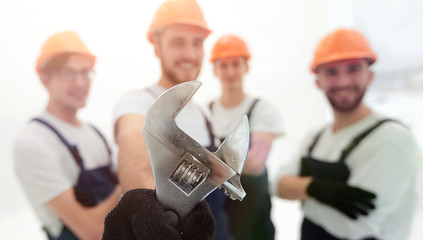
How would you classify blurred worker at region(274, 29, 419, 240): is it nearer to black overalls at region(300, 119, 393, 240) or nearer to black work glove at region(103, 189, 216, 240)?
black overalls at region(300, 119, 393, 240)

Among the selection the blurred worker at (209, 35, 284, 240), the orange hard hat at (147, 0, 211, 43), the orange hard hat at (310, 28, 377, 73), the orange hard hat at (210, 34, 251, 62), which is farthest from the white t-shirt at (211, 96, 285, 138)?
the orange hard hat at (310, 28, 377, 73)

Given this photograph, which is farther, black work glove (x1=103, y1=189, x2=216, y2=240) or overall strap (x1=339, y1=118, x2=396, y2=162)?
overall strap (x1=339, y1=118, x2=396, y2=162)

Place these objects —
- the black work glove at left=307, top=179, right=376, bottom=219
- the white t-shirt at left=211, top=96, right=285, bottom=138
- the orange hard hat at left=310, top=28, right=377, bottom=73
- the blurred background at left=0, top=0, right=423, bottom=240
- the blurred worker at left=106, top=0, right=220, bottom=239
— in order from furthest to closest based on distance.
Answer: the orange hard hat at left=310, top=28, right=377, bottom=73, the black work glove at left=307, top=179, right=376, bottom=219, the white t-shirt at left=211, top=96, right=285, bottom=138, the blurred background at left=0, top=0, right=423, bottom=240, the blurred worker at left=106, top=0, right=220, bottom=239

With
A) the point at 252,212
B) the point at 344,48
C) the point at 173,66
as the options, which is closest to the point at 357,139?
the point at 344,48

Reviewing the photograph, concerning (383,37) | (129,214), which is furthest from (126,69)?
(383,37)

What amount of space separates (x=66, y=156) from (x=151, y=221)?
228mm

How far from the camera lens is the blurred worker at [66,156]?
1.27 feet

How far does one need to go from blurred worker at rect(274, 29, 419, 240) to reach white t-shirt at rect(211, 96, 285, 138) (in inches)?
10.6

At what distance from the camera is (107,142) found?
47 centimetres

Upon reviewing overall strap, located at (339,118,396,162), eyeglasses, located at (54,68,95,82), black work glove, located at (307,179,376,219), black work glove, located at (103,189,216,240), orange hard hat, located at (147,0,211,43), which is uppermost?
orange hard hat, located at (147,0,211,43)

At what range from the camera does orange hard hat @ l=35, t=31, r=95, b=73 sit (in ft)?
1.51

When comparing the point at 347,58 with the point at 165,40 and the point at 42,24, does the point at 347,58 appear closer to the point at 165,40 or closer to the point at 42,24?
the point at 165,40

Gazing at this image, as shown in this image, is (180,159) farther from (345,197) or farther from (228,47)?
(345,197)

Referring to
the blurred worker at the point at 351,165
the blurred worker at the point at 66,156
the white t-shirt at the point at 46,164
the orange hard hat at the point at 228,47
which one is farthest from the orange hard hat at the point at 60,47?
the blurred worker at the point at 351,165
